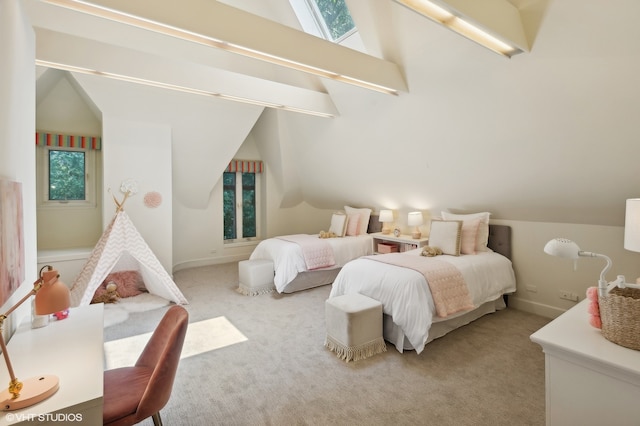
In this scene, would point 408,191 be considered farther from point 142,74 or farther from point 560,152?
point 142,74

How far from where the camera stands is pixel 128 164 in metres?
4.45

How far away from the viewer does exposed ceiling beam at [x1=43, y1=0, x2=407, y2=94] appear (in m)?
1.97

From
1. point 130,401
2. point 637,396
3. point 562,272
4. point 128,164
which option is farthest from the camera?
point 128,164

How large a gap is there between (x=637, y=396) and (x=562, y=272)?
2.73 metres

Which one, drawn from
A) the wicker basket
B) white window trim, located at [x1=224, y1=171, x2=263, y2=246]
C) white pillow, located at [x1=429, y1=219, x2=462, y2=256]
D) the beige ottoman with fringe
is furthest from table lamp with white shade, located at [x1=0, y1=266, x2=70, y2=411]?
white window trim, located at [x1=224, y1=171, x2=263, y2=246]

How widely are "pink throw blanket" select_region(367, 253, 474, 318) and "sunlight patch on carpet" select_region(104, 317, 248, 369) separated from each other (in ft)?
5.87

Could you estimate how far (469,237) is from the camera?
12.6 ft

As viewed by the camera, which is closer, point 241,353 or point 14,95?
point 14,95

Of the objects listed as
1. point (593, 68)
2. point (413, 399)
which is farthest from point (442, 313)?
point (593, 68)

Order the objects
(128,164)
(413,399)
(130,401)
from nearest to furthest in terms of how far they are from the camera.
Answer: (130,401) → (413,399) → (128,164)

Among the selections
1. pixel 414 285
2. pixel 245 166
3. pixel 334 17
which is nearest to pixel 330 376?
pixel 414 285

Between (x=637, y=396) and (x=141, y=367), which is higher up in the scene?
(x=637, y=396)

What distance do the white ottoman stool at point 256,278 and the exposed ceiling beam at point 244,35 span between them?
2748 millimetres

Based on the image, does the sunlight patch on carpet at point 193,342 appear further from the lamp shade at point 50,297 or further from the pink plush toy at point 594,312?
the pink plush toy at point 594,312
